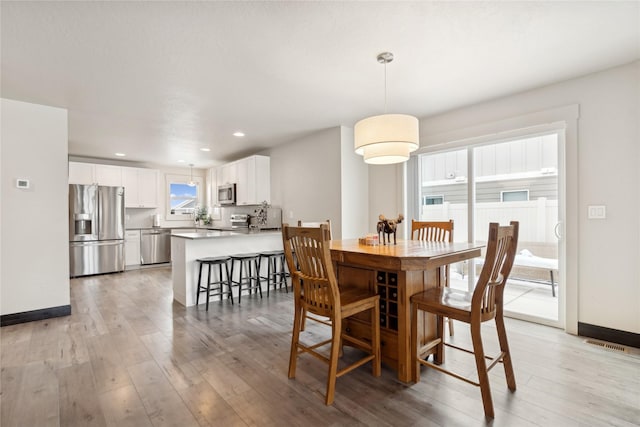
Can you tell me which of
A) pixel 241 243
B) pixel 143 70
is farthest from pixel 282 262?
pixel 143 70

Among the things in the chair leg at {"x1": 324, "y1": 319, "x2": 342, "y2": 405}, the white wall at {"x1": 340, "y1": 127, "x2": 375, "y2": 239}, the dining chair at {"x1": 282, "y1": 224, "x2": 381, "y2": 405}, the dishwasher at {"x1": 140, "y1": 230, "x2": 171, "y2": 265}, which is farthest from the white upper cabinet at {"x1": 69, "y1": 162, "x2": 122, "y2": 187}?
the chair leg at {"x1": 324, "y1": 319, "x2": 342, "y2": 405}

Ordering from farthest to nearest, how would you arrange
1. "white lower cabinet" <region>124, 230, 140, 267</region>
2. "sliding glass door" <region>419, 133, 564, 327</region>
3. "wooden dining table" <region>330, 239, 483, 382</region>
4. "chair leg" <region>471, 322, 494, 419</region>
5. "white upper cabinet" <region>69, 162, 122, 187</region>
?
"white lower cabinet" <region>124, 230, 140, 267</region> → "white upper cabinet" <region>69, 162, 122, 187</region> → "sliding glass door" <region>419, 133, 564, 327</region> → "wooden dining table" <region>330, 239, 483, 382</region> → "chair leg" <region>471, 322, 494, 419</region>

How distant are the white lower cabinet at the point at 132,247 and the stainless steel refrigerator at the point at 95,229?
61 cm

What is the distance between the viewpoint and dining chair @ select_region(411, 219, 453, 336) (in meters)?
3.01

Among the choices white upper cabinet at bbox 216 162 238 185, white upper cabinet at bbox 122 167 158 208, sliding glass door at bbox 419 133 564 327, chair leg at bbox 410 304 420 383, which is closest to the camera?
chair leg at bbox 410 304 420 383

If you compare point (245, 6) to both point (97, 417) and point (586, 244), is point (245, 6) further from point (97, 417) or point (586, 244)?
point (586, 244)

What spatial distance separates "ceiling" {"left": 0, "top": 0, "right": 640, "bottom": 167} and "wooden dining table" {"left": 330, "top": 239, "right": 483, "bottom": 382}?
5.23ft

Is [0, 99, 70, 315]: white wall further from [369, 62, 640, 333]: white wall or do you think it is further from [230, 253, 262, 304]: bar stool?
[369, 62, 640, 333]: white wall

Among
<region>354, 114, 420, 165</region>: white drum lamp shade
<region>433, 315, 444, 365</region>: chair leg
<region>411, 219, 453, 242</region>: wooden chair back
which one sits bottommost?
<region>433, 315, 444, 365</region>: chair leg

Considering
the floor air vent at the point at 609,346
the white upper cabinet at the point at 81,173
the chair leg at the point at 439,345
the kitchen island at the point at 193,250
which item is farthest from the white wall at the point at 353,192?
the white upper cabinet at the point at 81,173

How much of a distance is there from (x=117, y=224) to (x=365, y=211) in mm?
4924

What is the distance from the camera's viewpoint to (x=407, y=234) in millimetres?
4430

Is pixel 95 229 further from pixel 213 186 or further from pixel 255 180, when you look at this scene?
pixel 255 180

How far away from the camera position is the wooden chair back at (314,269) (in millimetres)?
1863
